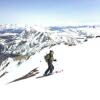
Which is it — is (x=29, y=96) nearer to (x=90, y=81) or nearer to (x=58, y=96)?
(x=58, y=96)

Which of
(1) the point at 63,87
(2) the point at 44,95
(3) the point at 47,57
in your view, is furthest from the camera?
(3) the point at 47,57

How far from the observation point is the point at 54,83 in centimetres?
2325

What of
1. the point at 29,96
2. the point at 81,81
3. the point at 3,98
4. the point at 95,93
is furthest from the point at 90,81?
the point at 3,98

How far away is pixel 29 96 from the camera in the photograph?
1992 cm

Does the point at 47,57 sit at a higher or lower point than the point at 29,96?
higher

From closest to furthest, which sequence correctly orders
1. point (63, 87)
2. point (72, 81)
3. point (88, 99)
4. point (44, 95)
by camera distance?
point (88, 99)
point (44, 95)
point (63, 87)
point (72, 81)

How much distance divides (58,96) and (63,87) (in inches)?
107

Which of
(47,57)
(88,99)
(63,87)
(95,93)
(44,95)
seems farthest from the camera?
(47,57)

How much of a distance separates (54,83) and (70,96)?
18.3 feet

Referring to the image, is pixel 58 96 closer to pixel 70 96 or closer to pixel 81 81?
pixel 70 96

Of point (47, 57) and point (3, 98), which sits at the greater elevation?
point (47, 57)

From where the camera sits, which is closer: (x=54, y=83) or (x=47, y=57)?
(x=54, y=83)

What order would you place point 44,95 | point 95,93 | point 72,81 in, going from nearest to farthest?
point 95,93 < point 44,95 < point 72,81

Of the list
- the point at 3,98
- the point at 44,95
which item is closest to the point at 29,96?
the point at 44,95
